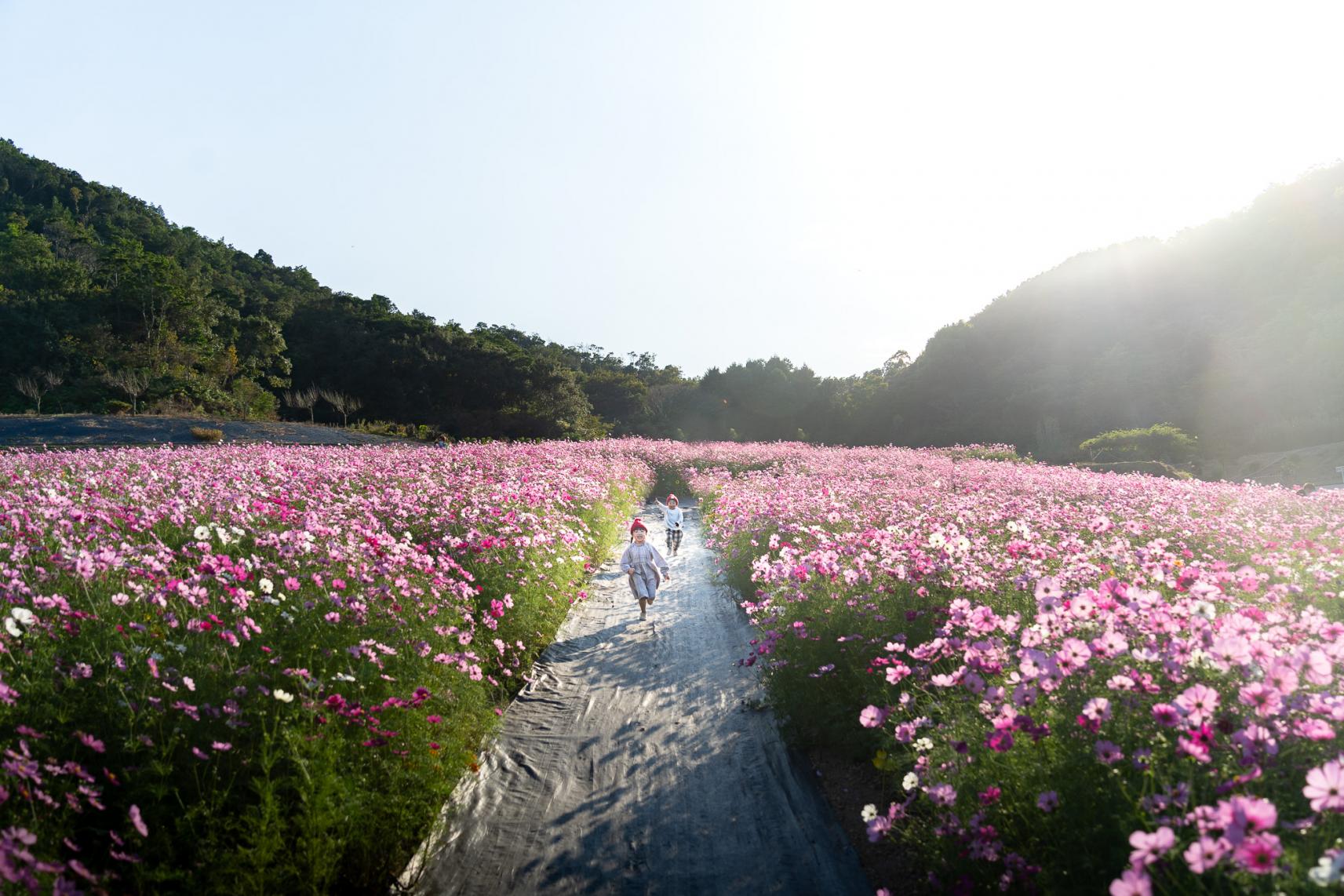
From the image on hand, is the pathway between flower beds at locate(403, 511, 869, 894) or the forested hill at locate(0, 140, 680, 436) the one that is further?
the forested hill at locate(0, 140, 680, 436)

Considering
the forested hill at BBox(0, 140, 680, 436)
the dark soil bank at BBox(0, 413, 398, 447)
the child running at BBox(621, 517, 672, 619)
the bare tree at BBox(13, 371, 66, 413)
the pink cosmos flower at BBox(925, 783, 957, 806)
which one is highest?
the forested hill at BBox(0, 140, 680, 436)

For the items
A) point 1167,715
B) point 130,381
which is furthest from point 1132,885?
point 130,381

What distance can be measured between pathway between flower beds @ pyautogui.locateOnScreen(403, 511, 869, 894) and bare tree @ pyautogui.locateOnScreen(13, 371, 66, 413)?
115ft

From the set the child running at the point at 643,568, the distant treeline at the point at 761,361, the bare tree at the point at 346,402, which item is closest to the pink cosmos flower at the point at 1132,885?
the child running at the point at 643,568

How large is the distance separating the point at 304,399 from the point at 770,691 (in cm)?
3663

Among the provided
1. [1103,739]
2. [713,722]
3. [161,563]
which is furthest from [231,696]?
[1103,739]

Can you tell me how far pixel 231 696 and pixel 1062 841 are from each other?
364 centimetres

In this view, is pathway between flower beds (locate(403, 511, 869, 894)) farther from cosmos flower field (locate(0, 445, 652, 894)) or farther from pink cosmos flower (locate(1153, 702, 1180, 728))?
pink cosmos flower (locate(1153, 702, 1180, 728))

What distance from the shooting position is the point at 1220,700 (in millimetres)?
2658

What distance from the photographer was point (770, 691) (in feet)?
17.4

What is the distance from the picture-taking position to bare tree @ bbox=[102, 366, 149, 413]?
2700 centimetres

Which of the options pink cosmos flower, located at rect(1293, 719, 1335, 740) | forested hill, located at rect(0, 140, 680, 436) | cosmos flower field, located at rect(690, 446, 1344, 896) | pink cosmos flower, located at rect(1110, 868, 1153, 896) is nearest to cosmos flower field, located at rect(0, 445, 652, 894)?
cosmos flower field, located at rect(690, 446, 1344, 896)

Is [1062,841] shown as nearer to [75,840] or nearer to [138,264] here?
[75,840]

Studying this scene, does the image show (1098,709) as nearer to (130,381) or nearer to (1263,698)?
(1263,698)
